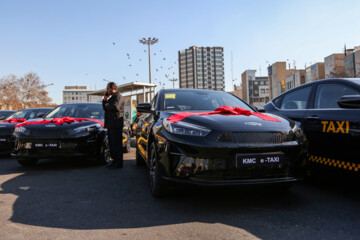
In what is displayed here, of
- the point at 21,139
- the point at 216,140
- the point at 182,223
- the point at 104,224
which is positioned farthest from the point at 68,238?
the point at 21,139

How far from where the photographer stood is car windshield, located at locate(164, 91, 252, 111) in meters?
4.23

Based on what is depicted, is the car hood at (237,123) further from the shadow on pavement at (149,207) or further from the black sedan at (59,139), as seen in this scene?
the black sedan at (59,139)

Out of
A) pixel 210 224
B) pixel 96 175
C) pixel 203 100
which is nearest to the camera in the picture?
pixel 210 224

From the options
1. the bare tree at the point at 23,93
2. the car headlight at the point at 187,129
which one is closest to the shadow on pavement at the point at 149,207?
the car headlight at the point at 187,129

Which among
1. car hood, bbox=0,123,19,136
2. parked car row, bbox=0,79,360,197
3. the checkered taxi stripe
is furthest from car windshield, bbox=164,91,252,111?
car hood, bbox=0,123,19,136

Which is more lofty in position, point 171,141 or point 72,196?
point 171,141

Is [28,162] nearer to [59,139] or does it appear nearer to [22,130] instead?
[22,130]

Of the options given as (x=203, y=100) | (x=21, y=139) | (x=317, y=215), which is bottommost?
(x=317, y=215)

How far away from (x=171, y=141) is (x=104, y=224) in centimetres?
102

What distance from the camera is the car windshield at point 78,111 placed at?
641 centimetres

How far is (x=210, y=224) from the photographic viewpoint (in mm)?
2688

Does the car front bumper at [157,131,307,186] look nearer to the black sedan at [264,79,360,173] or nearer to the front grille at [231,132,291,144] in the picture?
the front grille at [231,132,291,144]

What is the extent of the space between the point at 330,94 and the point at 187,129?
2.17 m

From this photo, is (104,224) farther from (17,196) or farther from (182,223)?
(17,196)
